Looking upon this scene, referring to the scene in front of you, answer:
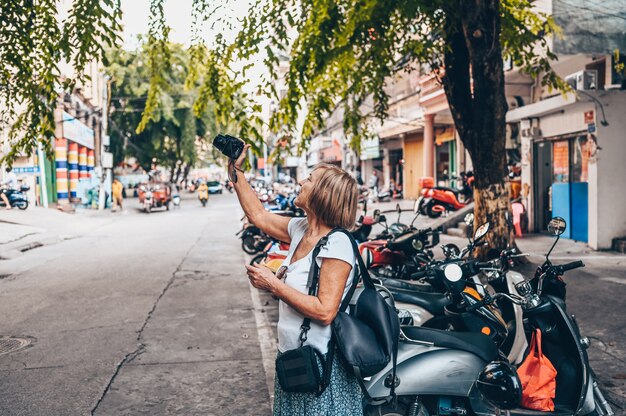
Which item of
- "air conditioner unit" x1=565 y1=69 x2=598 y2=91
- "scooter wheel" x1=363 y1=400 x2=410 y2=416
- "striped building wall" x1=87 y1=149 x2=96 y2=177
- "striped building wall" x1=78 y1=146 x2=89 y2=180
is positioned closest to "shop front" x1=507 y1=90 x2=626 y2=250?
"air conditioner unit" x1=565 y1=69 x2=598 y2=91

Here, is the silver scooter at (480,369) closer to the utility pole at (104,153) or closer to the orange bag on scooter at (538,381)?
the orange bag on scooter at (538,381)

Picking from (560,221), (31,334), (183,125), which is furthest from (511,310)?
(183,125)

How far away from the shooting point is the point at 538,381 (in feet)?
12.1

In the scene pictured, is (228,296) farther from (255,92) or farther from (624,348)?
(624,348)

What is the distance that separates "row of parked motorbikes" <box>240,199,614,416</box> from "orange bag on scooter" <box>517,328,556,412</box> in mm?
Result: 55

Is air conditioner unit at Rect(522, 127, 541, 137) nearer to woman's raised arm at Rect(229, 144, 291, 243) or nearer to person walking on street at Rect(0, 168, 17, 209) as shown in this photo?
woman's raised arm at Rect(229, 144, 291, 243)

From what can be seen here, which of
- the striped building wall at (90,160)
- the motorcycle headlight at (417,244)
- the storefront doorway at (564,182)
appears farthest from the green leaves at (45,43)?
the striped building wall at (90,160)

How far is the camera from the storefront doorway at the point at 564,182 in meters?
13.1

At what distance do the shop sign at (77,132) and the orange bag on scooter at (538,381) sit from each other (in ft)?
90.5

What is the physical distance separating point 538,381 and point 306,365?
1880 mm

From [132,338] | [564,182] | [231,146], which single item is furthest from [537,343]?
[564,182]

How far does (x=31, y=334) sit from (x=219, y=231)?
39.2 feet

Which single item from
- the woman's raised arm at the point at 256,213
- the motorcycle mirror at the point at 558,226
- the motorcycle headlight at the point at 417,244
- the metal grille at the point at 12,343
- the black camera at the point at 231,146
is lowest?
the metal grille at the point at 12,343

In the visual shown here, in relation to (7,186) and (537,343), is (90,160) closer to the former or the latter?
(7,186)
